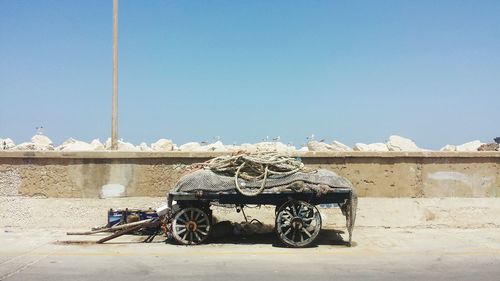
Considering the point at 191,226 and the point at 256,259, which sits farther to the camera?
the point at 191,226

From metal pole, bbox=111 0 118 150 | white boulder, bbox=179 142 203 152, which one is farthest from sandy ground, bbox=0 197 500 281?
white boulder, bbox=179 142 203 152

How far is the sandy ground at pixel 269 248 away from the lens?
7715mm

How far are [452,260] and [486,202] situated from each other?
465cm

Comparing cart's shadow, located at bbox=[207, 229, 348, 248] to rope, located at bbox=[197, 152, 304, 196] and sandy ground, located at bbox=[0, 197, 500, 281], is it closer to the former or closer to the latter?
sandy ground, located at bbox=[0, 197, 500, 281]

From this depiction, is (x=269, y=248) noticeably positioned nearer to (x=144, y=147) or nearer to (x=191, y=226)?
(x=191, y=226)

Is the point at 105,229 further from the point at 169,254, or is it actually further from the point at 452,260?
the point at 452,260

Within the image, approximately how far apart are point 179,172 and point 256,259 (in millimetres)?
4323

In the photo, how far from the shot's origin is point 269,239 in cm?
1069

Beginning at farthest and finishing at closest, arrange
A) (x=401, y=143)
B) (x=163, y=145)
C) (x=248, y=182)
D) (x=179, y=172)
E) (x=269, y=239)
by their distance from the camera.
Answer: (x=401, y=143)
(x=163, y=145)
(x=179, y=172)
(x=269, y=239)
(x=248, y=182)

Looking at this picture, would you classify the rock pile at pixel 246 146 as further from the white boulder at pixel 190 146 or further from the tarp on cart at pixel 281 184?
the tarp on cart at pixel 281 184

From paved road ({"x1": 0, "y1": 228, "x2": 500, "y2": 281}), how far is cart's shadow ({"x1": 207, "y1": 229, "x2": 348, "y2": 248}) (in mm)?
22

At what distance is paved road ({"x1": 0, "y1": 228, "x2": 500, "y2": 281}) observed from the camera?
757 centimetres

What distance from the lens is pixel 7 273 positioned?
25.1ft

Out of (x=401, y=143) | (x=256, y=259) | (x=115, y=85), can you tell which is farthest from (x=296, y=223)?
(x=401, y=143)
